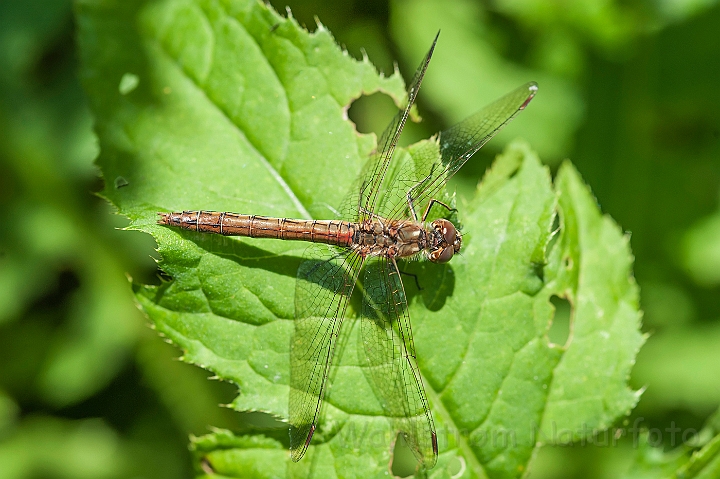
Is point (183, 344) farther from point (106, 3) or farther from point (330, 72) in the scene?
point (106, 3)

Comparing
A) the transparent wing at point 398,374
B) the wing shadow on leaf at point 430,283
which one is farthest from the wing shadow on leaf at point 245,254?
the wing shadow on leaf at point 430,283

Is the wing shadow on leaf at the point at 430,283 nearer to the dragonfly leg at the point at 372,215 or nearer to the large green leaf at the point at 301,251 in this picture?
the large green leaf at the point at 301,251

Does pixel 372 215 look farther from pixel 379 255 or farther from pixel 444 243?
pixel 444 243

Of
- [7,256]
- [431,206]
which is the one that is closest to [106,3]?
[431,206]

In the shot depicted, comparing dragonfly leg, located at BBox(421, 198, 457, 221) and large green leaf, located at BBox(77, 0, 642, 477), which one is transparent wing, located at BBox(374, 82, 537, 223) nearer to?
dragonfly leg, located at BBox(421, 198, 457, 221)

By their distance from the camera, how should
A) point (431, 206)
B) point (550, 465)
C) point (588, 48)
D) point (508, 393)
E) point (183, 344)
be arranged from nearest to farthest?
point (183, 344) → point (508, 393) → point (431, 206) → point (550, 465) → point (588, 48)

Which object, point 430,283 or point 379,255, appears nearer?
point 430,283

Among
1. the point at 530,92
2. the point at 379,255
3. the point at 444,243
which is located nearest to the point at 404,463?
the point at 379,255
